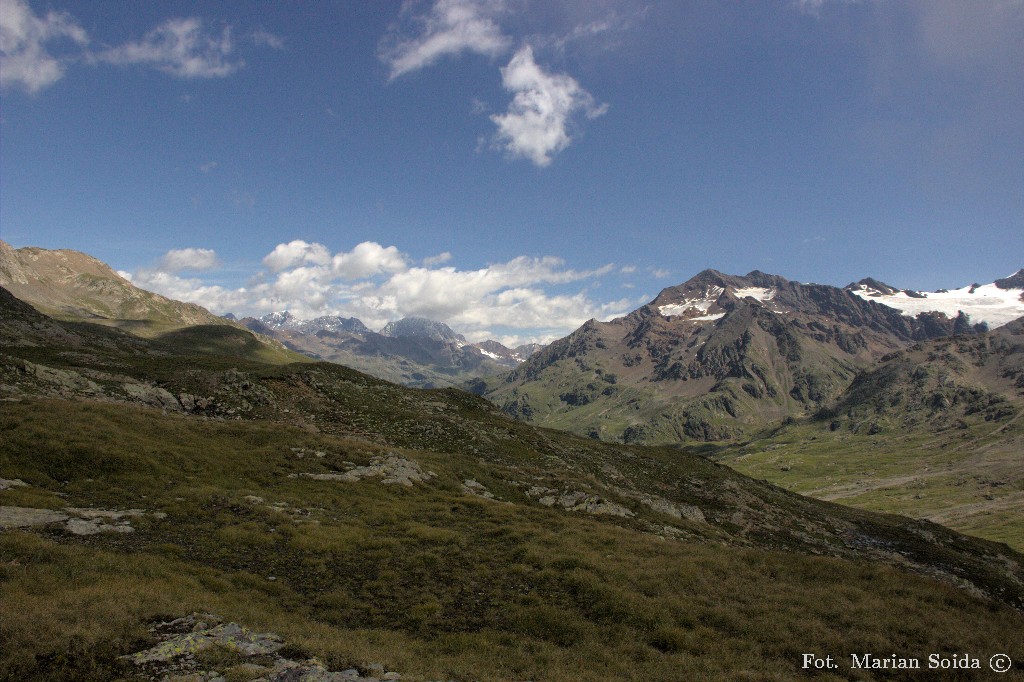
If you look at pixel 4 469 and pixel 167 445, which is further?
pixel 167 445

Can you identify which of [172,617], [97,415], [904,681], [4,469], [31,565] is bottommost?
[904,681]

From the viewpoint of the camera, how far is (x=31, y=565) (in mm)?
16062

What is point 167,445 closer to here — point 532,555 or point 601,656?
point 532,555

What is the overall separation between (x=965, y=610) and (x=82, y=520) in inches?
1538

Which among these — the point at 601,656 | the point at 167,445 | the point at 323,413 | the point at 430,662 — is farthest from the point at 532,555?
the point at 323,413

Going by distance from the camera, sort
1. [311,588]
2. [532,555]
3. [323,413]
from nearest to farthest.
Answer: [311,588] < [532,555] < [323,413]

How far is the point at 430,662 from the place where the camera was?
1505 centimetres

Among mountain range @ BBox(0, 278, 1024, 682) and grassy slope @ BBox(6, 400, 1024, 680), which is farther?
grassy slope @ BBox(6, 400, 1024, 680)

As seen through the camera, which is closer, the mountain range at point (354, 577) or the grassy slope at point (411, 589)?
the mountain range at point (354, 577)

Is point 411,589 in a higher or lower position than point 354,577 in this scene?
lower

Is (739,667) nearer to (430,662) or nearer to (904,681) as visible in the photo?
(904,681)

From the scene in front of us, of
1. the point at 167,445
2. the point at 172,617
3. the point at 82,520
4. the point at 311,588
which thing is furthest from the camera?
the point at 167,445

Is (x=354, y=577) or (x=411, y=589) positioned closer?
(x=411, y=589)

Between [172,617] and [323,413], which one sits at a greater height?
[323,413]
